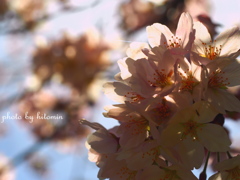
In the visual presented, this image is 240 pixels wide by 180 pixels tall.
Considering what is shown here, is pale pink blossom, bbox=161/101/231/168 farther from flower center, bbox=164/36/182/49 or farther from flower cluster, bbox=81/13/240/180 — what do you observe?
flower center, bbox=164/36/182/49

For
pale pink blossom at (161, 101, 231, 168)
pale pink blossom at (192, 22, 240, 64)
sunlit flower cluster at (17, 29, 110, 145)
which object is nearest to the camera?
pale pink blossom at (161, 101, 231, 168)

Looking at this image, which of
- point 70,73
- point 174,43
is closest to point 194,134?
point 174,43

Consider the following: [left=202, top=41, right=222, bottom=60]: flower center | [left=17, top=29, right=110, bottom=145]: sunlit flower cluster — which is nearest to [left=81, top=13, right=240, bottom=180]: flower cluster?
[left=202, top=41, right=222, bottom=60]: flower center

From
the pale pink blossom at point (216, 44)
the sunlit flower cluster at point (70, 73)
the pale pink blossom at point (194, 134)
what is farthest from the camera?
the sunlit flower cluster at point (70, 73)

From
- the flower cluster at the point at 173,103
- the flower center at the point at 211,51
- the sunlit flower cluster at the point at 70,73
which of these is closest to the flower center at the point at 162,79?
the flower cluster at the point at 173,103

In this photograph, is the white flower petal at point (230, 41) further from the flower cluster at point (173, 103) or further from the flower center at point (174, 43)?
the flower center at point (174, 43)

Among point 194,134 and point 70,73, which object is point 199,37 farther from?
point 70,73

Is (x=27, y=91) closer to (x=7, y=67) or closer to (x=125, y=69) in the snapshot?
(x=7, y=67)

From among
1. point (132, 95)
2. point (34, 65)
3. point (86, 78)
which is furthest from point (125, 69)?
point (34, 65)
